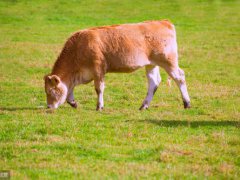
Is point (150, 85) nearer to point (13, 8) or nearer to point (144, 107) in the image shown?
point (144, 107)

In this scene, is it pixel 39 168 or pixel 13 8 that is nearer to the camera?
pixel 39 168

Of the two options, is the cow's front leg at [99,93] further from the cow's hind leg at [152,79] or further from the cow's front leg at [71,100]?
the cow's hind leg at [152,79]

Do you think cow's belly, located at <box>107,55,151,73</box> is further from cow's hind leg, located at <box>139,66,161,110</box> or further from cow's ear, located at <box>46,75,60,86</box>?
cow's ear, located at <box>46,75,60,86</box>

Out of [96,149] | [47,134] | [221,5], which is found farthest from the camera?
[221,5]

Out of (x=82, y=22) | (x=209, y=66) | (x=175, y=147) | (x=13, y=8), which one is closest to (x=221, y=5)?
(x=82, y=22)

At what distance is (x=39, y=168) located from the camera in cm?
894

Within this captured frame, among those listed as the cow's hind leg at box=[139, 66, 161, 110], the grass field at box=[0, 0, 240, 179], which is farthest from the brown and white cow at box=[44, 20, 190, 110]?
the grass field at box=[0, 0, 240, 179]

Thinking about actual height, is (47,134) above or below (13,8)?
below

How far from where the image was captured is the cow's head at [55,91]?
561 inches

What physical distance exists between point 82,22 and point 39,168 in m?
24.1

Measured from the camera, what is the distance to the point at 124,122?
1210 cm

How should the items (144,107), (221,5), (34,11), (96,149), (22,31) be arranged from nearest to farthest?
(96,149), (144,107), (22,31), (34,11), (221,5)

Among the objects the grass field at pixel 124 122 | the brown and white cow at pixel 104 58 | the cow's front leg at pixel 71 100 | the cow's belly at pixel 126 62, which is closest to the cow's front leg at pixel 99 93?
the brown and white cow at pixel 104 58

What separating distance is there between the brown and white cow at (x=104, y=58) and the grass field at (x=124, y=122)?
0.47 metres
